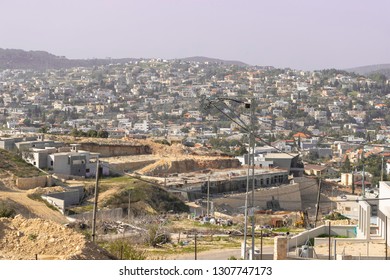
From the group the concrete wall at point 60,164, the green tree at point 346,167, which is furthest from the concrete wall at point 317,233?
the green tree at point 346,167

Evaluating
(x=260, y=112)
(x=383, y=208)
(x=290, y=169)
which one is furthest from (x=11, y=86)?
(x=383, y=208)

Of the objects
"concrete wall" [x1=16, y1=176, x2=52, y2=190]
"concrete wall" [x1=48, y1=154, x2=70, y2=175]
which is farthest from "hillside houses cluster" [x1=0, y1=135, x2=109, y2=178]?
"concrete wall" [x1=16, y1=176, x2=52, y2=190]

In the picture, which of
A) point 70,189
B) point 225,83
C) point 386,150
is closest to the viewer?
point 70,189

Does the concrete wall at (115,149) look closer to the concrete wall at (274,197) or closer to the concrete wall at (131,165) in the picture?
the concrete wall at (131,165)

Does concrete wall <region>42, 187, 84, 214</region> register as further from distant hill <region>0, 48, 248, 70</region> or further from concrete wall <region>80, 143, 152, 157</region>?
distant hill <region>0, 48, 248, 70</region>

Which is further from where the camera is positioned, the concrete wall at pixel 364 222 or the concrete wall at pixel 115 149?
the concrete wall at pixel 115 149
